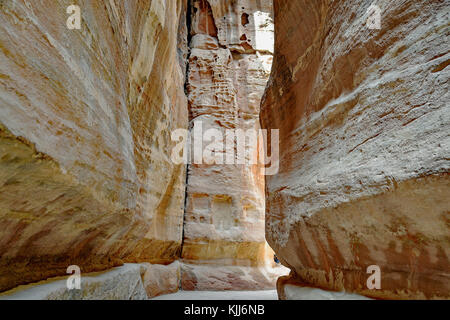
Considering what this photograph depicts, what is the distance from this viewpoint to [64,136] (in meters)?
1.79

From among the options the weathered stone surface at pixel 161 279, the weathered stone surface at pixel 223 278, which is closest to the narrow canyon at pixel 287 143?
the weathered stone surface at pixel 161 279

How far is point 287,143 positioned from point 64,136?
2.44 m

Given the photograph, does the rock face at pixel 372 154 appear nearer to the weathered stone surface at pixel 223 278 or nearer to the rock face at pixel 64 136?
the rock face at pixel 64 136

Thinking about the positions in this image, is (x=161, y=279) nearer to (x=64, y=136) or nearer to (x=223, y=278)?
(x=223, y=278)

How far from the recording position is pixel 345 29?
2.41m

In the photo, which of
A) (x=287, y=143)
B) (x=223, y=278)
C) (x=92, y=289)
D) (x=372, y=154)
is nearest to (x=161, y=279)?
(x=223, y=278)

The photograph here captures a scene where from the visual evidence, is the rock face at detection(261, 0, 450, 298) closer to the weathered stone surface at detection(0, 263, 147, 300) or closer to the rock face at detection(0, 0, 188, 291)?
the rock face at detection(0, 0, 188, 291)

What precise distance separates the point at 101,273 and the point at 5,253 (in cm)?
144

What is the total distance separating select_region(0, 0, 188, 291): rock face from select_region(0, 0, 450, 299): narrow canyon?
0.03 feet

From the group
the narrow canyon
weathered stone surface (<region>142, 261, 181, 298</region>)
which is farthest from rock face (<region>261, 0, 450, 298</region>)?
weathered stone surface (<region>142, 261, 181, 298</region>)

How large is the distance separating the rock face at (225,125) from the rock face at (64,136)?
4.56 meters

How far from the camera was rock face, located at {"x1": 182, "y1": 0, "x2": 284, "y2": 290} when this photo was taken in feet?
26.9

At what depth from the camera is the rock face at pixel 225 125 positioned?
8203 millimetres

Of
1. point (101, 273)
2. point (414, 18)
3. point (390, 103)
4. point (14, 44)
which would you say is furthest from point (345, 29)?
point (101, 273)
